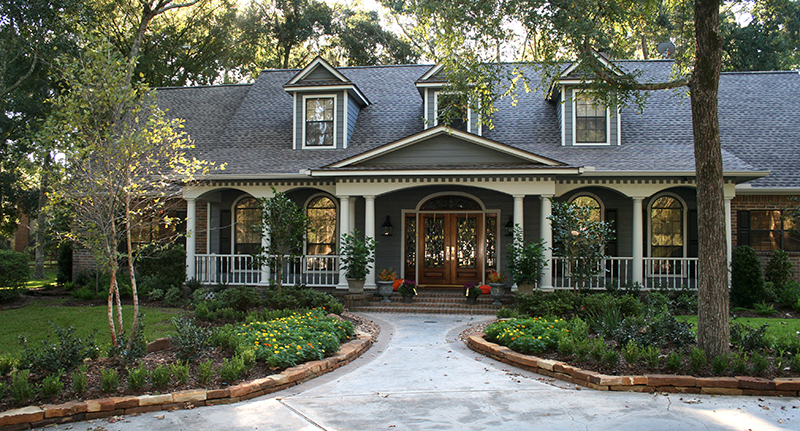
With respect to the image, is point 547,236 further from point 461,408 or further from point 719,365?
point 461,408

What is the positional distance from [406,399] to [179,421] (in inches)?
85.2

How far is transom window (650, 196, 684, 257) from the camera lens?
535 inches

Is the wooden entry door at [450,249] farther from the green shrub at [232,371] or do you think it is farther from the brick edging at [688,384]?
the green shrub at [232,371]

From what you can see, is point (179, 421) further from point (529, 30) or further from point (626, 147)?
point (626, 147)

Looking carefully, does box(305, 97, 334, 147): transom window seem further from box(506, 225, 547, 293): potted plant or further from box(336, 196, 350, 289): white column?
box(506, 225, 547, 293): potted plant

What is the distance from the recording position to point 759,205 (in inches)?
536

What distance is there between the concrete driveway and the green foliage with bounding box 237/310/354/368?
1.38 feet

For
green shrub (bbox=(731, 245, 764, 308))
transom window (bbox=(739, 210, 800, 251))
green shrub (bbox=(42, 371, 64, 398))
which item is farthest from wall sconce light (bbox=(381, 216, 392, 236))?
green shrub (bbox=(42, 371, 64, 398))

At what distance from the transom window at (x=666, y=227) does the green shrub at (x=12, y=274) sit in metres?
15.5

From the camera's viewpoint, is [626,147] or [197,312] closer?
[197,312]

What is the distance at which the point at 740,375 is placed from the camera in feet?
19.3

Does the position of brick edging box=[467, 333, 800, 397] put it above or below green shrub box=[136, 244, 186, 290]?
below

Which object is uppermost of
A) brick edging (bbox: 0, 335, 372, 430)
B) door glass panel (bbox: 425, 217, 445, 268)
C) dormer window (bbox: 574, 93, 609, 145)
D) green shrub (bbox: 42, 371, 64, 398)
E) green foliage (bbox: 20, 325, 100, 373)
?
dormer window (bbox: 574, 93, 609, 145)

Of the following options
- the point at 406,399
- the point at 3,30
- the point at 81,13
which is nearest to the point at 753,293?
the point at 406,399
